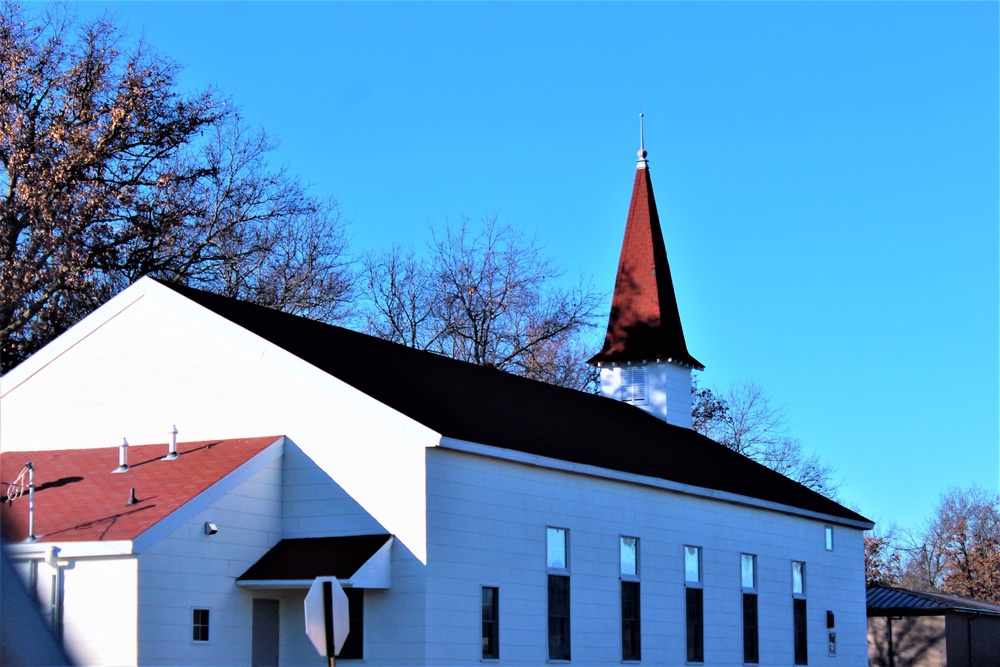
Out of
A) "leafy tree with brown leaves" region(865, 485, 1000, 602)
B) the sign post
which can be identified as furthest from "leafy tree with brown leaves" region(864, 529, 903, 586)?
the sign post

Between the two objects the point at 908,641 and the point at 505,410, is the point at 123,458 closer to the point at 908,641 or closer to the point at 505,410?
the point at 505,410

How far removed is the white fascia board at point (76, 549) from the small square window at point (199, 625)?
5.92 feet

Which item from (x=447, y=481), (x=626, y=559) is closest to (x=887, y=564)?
(x=626, y=559)

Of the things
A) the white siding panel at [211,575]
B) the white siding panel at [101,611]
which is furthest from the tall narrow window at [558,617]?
the white siding panel at [101,611]

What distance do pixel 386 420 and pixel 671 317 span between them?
19101mm

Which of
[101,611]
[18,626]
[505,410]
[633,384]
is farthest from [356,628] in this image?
[633,384]

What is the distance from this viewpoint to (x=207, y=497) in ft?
63.7

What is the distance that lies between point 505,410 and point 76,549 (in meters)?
9.80

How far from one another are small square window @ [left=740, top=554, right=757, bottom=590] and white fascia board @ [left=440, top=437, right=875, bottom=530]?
1220 millimetres

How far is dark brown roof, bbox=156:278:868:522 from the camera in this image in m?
22.1

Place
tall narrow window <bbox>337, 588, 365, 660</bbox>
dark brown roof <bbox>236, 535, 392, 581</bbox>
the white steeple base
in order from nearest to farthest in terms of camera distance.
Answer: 1. dark brown roof <bbox>236, 535, 392, 581</bbox>
2. tall narrow window <bbox>337, 588, 365, 660</bbox>
3. the white steeple base

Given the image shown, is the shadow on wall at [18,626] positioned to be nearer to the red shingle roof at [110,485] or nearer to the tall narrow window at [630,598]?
the red shingle roof at [110,485]

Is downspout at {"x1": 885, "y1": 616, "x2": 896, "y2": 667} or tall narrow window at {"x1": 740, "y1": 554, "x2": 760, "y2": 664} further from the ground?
tall narrow window at {"x1": 740, "y1": 554, "x2": 760, "y2": 664}

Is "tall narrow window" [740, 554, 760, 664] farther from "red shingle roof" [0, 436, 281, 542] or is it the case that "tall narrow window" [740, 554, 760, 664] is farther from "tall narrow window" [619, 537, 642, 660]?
"red shingle roof" [0, 436, 281, 542]
